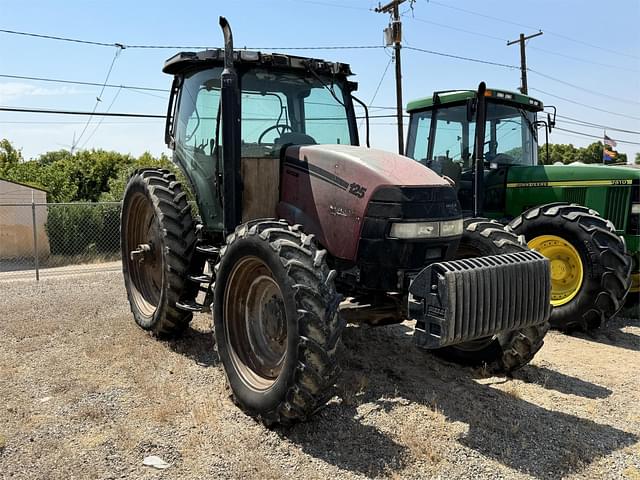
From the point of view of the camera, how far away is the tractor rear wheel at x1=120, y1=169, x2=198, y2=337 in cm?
521

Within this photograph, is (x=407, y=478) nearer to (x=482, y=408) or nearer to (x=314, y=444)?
(x=314, y=444)

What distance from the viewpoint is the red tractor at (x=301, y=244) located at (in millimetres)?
3471

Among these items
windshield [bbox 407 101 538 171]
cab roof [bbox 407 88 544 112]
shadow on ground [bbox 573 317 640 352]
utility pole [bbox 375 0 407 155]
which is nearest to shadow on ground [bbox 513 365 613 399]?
shadow on ground [bbox 573 317 640 352]

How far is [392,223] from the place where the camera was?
391cm

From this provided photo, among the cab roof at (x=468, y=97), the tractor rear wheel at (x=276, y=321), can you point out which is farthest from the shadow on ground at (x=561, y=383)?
the cab roof at (x=468, y=97)

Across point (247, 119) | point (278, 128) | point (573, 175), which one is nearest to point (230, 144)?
point (247, 119)

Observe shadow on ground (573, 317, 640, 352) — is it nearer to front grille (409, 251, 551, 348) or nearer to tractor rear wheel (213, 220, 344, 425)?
front grille (409, 251, 551, 348)

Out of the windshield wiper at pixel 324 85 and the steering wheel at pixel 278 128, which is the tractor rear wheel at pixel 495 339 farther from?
the steering wheel at pixel 278 128

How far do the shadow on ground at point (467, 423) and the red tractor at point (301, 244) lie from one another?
0.89 ft

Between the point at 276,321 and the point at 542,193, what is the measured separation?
5271mm

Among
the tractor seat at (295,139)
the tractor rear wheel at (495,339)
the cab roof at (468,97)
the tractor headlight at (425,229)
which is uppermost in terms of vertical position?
the cab roof at (468,97)

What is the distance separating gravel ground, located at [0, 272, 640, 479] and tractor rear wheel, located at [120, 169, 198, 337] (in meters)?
0.33

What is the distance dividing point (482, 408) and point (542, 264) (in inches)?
45.1

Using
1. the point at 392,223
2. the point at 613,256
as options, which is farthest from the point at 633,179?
the point at 392,223
